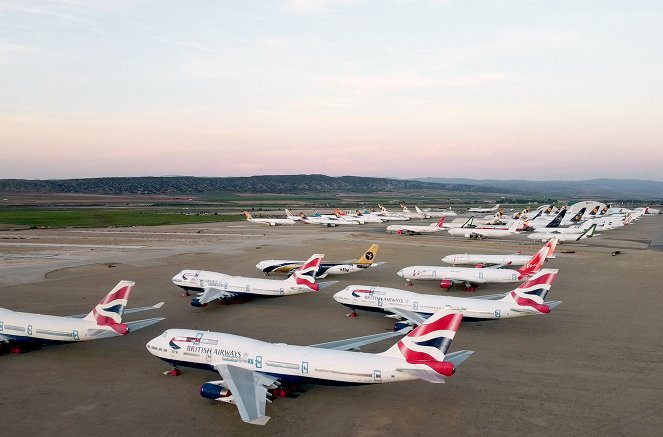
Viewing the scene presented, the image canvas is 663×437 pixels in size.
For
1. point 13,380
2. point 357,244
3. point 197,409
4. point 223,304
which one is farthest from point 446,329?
point 357,244

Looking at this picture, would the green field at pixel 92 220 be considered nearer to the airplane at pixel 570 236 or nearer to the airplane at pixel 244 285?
the airplane at pixel 244 285

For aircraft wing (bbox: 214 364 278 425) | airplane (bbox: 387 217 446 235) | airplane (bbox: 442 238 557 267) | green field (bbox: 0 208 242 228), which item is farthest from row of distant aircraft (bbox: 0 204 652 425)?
green field (bbox: 0 208 242 228)

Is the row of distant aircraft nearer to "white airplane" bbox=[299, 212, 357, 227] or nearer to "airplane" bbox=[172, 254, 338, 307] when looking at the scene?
"airplane" bbox=[172, 254, 338, 307]

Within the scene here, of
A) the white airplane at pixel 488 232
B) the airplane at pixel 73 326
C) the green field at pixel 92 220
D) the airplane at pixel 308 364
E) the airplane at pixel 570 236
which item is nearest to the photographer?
the airplane at pixel 308 364

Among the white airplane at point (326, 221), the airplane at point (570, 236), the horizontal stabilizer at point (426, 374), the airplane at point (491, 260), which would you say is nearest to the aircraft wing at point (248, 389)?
the horizontal stabilizer at point (426, 374)

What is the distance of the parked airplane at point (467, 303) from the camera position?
37562 millimetres

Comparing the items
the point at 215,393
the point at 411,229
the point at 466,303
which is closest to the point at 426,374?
the point at 215,393

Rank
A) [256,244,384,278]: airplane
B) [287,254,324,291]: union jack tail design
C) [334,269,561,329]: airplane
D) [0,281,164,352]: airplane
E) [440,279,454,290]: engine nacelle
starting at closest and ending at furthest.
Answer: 1. [0,281,164,352]: airplane
2. [334,269,561,329]: airplane
3. [287,254,324,291]: union jack tail design
4. [440,279,454,290]: engine nacelle
5. [256,244,384,278]: airplane

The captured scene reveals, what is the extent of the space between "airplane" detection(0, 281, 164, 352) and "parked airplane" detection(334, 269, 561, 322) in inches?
746

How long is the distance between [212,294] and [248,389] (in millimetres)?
23856

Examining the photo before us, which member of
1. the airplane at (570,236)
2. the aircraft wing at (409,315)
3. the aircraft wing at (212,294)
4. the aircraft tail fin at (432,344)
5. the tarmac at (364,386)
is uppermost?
the aircraft tail fin at (432,344)

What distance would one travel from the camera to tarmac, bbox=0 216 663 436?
24.0 m

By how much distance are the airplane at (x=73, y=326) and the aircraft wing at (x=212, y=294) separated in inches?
463

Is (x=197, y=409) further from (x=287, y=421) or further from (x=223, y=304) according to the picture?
(x=223, y=304)
